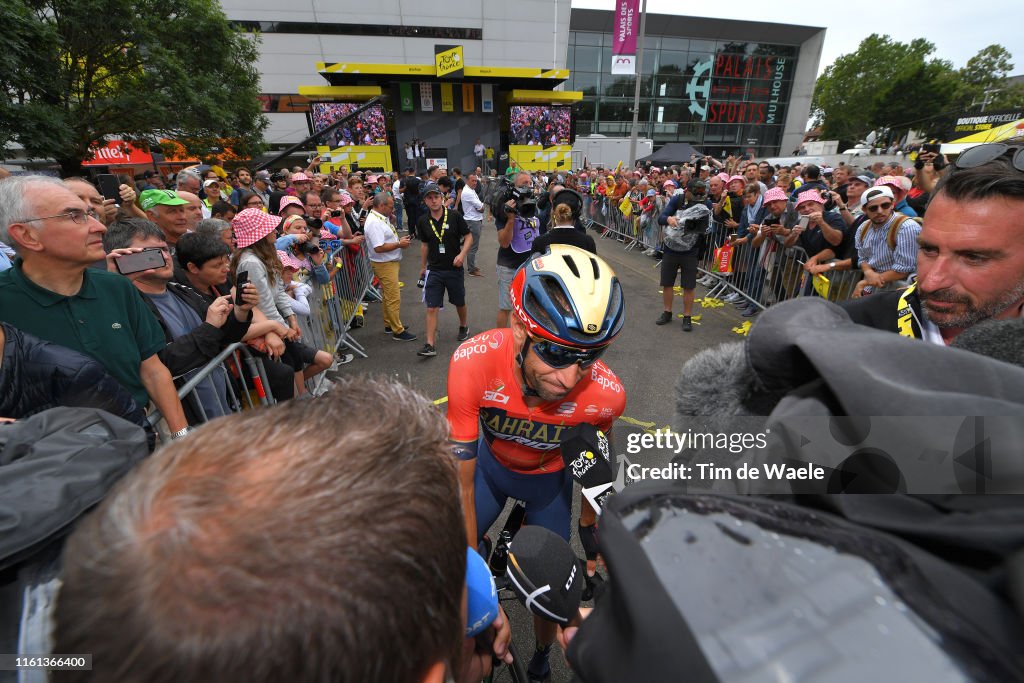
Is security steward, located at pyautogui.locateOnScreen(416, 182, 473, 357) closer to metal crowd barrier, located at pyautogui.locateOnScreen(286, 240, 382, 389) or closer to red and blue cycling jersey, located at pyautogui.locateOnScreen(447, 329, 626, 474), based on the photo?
metal crowd barrier, located at pyautogui.locateOnScreen(286, 240, 382, 389)

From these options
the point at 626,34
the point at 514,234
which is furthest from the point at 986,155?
the point at 626,34

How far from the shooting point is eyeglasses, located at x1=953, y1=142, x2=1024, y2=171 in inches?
68.5

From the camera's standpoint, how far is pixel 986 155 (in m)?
1.92

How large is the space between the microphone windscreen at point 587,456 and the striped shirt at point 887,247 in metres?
4.84

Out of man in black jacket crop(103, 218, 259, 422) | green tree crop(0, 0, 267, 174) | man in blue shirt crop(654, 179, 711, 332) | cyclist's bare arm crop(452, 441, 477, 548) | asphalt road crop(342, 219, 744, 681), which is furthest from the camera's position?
green tree crop(0, 0, 267, 174)

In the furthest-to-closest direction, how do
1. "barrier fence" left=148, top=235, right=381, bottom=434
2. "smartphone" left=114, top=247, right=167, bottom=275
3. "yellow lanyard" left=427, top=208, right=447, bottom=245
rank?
"yellow lanyard" left=427, top=208, right=447, bottom=245
"barrier fence" left=148, top=235, right=381, bottom=434
"smartphone" left=114, top=247, right=167, bottom=275

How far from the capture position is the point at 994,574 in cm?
51

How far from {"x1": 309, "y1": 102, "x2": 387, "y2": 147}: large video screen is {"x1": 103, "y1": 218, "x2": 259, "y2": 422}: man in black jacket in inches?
1283

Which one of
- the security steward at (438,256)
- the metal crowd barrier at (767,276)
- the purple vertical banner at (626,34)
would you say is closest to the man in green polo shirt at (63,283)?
the security steward at (438,256)

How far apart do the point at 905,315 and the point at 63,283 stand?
4.28m

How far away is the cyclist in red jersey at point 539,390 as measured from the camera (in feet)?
7.23

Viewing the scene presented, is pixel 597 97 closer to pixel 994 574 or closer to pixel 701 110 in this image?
pixel 701 110

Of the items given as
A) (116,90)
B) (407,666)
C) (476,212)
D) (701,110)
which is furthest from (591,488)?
(701,110)

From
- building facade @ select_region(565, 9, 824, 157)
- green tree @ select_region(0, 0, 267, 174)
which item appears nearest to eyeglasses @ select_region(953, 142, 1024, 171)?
green tree @ select_region(0, 0, 267, 174)
